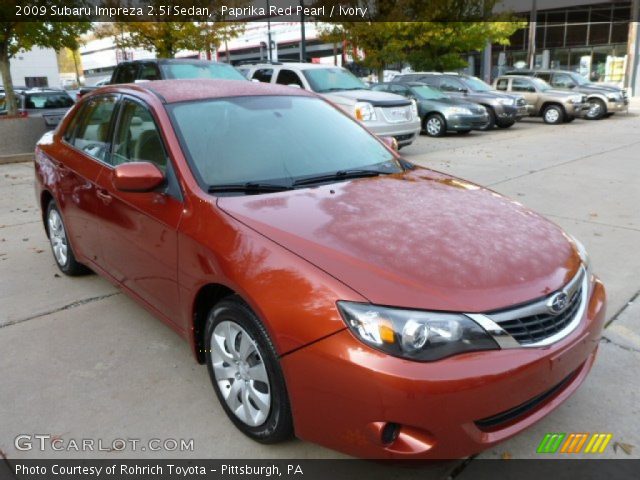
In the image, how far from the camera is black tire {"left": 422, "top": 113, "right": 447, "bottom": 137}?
1484 centimetres

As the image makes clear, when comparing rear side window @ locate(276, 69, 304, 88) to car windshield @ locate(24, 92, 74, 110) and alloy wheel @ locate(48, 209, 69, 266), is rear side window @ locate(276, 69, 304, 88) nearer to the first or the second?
car windshield @ locate(24, 92, 74, 110)

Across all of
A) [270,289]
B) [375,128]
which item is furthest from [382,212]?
[375,128]

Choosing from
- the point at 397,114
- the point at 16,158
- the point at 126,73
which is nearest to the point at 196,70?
the point at 126,73

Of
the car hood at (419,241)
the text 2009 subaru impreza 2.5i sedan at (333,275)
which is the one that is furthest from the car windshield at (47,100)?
the car hood at (419,241)

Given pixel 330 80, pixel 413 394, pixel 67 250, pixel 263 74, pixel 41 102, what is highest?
pixel 263 74

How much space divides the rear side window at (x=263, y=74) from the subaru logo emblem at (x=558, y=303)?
35.6 feet

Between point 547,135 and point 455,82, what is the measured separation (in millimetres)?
3290

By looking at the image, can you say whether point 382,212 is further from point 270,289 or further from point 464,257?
point 270,289

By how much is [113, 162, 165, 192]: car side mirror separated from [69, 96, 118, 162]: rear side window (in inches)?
36.2

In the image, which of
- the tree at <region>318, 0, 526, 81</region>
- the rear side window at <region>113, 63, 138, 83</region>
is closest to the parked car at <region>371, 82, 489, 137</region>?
the tree at <region>318, 0, 526, 81</region>

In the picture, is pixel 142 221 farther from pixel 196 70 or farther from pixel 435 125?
pixel 435 125

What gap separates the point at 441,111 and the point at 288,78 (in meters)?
4.81

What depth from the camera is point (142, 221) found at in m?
3.15

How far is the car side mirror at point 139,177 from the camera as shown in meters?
2.91
